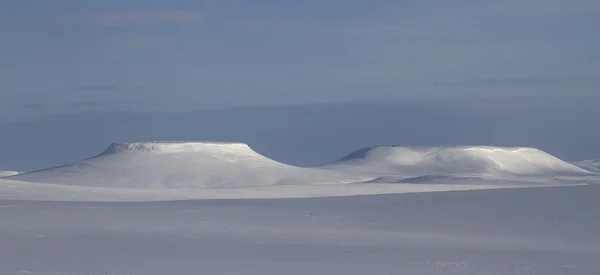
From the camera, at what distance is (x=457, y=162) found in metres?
58.8

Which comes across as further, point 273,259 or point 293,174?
point 293,174

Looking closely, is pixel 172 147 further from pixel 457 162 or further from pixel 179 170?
pixel 457 162

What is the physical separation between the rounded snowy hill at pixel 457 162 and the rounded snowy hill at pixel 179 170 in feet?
28.5

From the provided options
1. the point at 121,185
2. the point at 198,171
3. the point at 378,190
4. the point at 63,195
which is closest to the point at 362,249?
the point at 63,195

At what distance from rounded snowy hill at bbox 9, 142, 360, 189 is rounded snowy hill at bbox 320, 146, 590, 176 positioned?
8.69 meters

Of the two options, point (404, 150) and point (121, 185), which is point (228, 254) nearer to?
point (121, 185)

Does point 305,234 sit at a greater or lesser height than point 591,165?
lesser

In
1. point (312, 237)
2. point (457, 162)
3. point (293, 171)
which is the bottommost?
point (312, 237)

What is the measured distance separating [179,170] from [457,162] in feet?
64.2

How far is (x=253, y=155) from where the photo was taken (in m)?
53.7

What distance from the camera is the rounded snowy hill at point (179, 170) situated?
1735 inches

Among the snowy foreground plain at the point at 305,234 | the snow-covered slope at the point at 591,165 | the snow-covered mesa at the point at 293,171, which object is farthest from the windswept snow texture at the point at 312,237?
the snow-covered slope at the point at 591,165

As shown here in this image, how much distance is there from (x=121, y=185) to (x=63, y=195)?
60.8 feet

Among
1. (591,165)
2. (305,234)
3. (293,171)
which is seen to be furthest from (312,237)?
(591,165)
